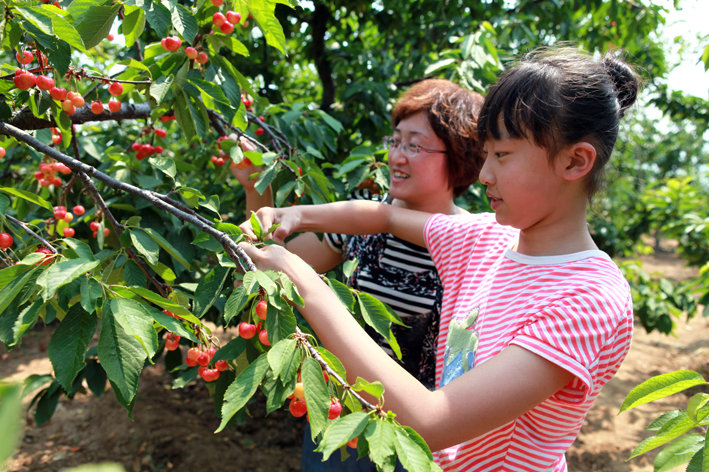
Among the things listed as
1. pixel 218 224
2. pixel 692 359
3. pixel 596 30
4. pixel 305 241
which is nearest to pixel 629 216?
pixel 692 359

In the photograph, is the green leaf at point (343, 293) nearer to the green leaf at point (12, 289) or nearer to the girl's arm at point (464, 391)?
the girl's arm at point (464, 391)

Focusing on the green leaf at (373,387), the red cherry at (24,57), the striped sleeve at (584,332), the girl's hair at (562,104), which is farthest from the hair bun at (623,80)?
the red cherry at (24,57)

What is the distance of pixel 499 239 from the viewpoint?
1.42 metres

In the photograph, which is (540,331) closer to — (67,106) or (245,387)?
(245,387)

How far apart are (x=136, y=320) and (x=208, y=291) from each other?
27cm

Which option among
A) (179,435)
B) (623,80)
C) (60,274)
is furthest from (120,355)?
(179,435)

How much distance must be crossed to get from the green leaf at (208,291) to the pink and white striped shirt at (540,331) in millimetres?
586

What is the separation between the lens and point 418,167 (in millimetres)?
1847

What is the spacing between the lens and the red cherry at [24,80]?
52.2 inches

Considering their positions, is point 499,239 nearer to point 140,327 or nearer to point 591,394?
point 591,394

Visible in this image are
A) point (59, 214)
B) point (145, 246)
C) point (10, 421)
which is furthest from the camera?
point (59, 214)

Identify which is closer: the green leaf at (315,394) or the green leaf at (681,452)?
the green leaf at (315,394)

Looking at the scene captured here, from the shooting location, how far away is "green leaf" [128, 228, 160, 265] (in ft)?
4.49

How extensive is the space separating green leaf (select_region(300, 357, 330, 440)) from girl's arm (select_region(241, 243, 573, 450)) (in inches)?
4.2
